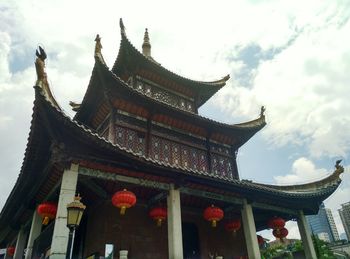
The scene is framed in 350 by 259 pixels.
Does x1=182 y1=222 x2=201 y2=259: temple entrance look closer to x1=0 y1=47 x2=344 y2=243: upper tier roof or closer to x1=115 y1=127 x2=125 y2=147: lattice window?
x1=0 y1=47 x2=344 y2=243: upper tier roof

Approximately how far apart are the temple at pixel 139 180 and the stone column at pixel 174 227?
3cm

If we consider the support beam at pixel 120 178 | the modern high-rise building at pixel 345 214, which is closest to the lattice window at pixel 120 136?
the support beam at pixel 120 178

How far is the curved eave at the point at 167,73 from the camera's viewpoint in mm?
14953

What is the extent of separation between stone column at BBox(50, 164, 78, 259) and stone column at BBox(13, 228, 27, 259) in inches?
285

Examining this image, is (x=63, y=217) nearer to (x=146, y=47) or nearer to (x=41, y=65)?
(x=41, y=65)

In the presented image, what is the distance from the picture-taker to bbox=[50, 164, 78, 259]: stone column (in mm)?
6956

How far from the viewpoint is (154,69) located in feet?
51.8

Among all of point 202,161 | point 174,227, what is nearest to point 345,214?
point 202,161

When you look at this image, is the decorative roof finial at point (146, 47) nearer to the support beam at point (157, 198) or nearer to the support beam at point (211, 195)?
the support beam at point (157, 198)

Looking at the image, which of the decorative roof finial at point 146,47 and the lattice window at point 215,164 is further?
the decorative roof finial at point 146,47

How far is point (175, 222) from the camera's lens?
927 cm

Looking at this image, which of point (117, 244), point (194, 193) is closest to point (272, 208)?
point (194, 193)

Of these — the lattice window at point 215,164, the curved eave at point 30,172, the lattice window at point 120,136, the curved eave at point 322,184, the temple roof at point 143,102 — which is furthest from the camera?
the curved eave at point 322,184

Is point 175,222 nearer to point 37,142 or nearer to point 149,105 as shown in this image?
point 37,142
